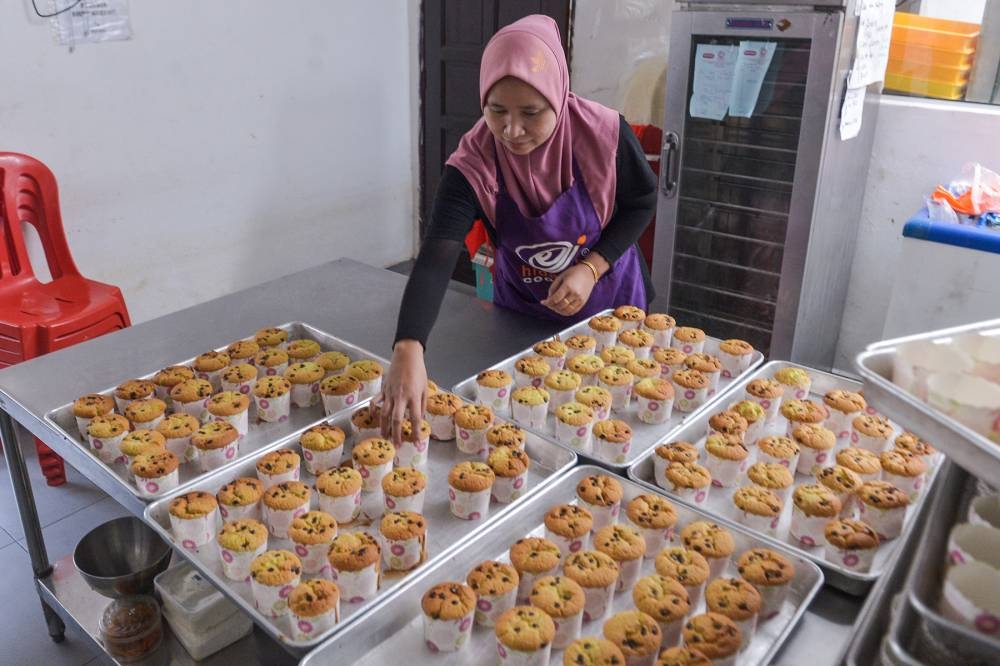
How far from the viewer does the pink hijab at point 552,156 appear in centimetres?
196

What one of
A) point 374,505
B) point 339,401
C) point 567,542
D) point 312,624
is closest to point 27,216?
point 339,401

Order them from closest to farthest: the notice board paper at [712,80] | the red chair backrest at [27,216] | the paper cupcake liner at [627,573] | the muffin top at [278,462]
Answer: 1. the paper cupcake liner at [627,573]
2. the muffin top at [278,462]
3. the notice board paper at [712,80]
4. the red chair backrest at [27,216]

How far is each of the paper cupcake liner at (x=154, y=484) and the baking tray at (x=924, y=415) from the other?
1.25m

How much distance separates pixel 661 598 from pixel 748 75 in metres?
2.54

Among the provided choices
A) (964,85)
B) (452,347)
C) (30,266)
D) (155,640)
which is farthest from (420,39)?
(155,640)

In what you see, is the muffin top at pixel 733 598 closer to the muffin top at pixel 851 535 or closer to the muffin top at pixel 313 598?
the muffin top at pixel 851 535

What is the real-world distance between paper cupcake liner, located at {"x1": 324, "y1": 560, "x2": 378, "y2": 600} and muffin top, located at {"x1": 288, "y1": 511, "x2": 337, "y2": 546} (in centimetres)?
7

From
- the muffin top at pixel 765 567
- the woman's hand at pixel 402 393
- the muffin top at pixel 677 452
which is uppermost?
the woman's hand at pixel 402 393

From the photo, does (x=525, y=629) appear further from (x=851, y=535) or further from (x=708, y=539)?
(x=851, y=535)

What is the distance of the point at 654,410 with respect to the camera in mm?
1772

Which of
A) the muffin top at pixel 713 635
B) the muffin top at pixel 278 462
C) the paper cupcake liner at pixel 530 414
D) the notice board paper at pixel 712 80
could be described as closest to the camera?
the muffin top at pixel 713 635

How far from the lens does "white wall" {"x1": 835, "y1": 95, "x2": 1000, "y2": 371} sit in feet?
10.8

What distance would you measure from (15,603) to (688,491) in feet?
7.41

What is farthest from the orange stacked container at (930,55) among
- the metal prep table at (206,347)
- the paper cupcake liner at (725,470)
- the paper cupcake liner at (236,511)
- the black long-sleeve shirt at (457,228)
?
the paper cupcake liner at (236,511)
